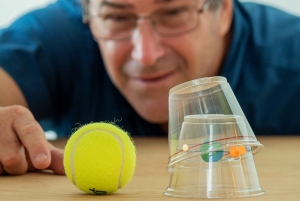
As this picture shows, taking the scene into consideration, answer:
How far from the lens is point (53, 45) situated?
1.78 metres

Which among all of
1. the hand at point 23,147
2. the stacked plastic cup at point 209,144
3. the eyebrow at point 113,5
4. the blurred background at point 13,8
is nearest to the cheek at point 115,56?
the eyebrow at point 113,5

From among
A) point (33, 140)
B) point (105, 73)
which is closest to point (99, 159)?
point (33, 140)

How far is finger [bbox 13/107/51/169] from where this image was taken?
3.13 feet

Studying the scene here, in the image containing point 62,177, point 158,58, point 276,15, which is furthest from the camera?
point 276,15

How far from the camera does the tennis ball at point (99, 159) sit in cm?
75

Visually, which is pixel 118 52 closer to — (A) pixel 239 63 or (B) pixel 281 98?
(A) pixel 239 63

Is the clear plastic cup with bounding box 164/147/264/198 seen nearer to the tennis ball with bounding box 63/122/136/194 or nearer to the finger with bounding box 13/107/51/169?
the tennis ball with bounding box 63/122/136/194

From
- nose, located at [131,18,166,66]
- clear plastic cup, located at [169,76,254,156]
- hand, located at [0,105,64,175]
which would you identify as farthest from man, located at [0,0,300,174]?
clear plastic cup, located at [169,76,254,156]

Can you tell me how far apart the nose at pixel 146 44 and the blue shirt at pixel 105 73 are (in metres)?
0.35

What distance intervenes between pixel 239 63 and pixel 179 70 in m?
0.29

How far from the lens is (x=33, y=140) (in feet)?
3.18

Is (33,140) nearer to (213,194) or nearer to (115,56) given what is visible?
(213,194)

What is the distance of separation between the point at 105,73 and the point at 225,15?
1.49 ft

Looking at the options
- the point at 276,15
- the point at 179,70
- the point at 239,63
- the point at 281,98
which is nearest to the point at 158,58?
the point at 179,70
